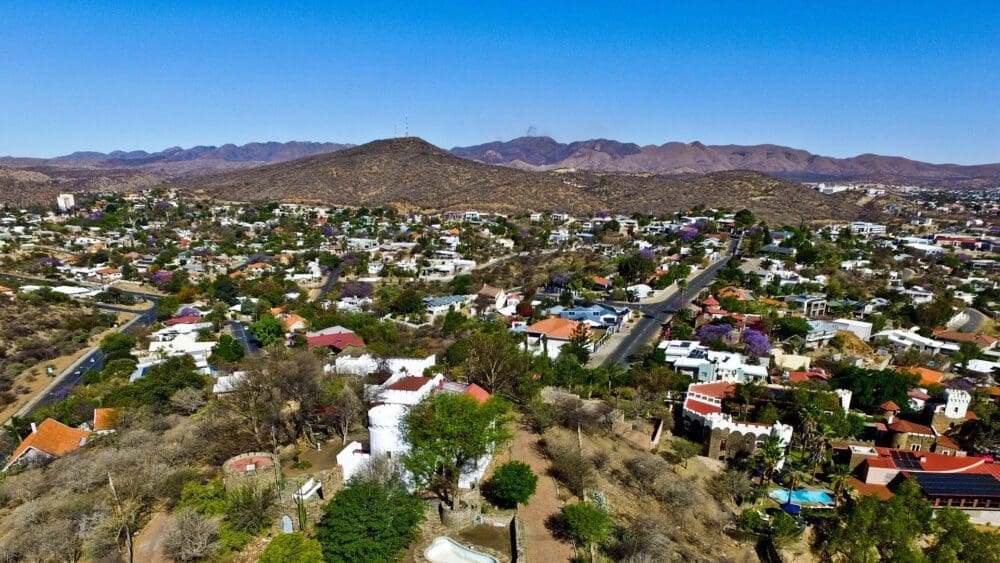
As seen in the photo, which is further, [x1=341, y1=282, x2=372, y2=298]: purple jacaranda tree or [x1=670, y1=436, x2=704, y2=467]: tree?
[x1=341, y1=282, x2=372, y2=298]: purple jacaranda tree

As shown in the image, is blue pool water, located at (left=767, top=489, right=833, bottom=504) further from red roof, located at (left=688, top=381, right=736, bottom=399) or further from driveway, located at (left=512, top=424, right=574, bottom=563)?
driveway, located at (left=512, top=424, right=574, bottom=563)

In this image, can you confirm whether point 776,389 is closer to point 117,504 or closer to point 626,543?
point 626,543

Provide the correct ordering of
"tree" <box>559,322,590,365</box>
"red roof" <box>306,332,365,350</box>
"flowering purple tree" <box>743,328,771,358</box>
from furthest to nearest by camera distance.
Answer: "red roof" <box>306,332,365,350</box> → "tree" <box>559,322,590,365</box> → "flowering purple tree" <box>743,328,771,358</box>

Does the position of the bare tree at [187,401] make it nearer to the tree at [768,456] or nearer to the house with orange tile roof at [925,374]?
the tree at [768,456]

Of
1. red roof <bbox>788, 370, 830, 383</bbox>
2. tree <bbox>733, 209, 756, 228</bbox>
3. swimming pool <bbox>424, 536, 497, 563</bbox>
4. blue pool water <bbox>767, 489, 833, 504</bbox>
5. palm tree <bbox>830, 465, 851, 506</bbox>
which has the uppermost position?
tree <bbox>733, 209, 756, 228</bbox>

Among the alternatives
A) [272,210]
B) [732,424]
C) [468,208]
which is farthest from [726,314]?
[272,210]

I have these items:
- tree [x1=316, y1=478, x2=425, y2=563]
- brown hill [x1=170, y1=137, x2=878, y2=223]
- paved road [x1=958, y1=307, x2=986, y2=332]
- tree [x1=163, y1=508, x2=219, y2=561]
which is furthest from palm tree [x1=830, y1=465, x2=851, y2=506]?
brown hill [x1=170, y1=137, x2=878, y2=223]

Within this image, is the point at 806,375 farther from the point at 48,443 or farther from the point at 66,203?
the point at 66,203
